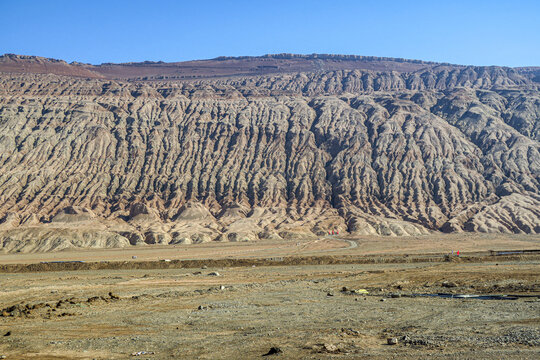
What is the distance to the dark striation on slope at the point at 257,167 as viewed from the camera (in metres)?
130

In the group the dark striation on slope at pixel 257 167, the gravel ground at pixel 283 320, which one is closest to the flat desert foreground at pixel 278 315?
the gravel ground at pixel 283 320

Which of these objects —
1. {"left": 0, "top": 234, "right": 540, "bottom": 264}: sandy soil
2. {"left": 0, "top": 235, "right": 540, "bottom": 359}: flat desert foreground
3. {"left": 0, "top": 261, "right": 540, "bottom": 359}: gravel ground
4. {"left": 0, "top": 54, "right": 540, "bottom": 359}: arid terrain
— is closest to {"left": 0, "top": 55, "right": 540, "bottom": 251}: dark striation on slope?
{"left": 0, "top": 54, "right": 540, "bottom": 359}: arid terrain

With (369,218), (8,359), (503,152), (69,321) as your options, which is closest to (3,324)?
(69,321)

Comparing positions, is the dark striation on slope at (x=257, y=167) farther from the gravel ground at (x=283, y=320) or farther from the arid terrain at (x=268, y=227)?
the gravel ground at (x=283, y=320)

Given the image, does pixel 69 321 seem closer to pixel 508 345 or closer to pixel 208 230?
pixel 508 345

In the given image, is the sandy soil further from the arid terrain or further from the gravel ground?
the gravel ground

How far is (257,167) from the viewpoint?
164 m

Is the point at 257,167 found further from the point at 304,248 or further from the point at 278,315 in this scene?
the point at 278,315

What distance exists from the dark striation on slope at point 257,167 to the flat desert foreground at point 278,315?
213 feet

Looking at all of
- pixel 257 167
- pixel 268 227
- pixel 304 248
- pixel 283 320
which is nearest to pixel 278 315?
pixel 283 320

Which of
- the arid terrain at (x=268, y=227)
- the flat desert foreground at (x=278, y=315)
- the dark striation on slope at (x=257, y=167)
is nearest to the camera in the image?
the flat desert foreground at (x=278, y=315)

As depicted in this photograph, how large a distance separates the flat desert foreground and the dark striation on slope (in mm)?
65032

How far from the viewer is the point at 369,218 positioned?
13512cm

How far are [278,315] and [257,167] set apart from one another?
13331 centimetres
